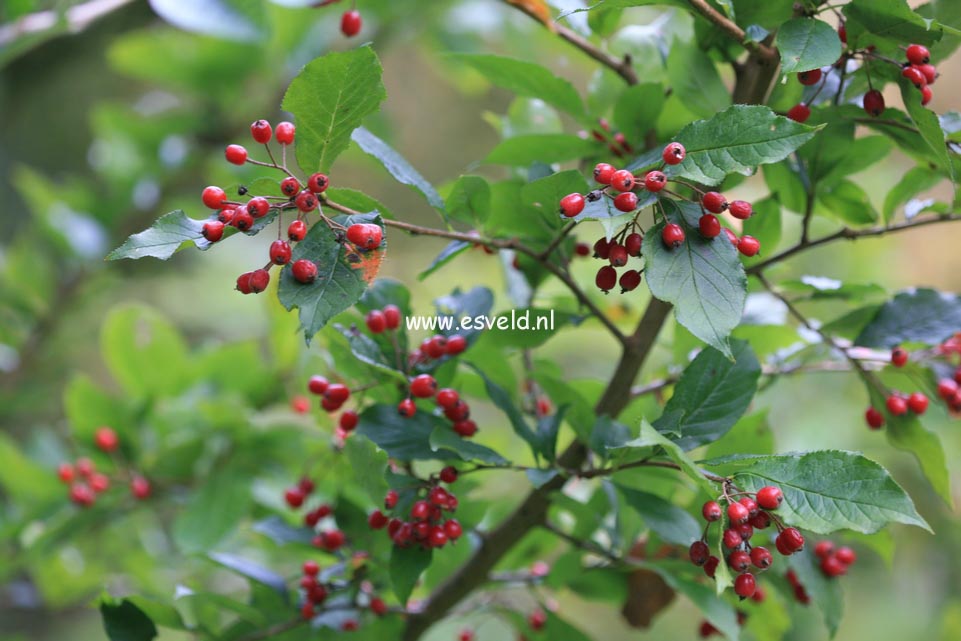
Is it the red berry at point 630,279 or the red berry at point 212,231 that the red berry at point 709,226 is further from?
the red berry at point 212,231

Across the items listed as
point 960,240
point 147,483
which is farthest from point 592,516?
point 960,240

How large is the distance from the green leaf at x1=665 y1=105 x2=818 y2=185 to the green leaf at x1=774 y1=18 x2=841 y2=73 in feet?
0.10

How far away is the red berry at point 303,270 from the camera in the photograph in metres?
0.43

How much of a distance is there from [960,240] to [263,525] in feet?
6.64

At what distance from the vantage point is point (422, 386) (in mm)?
550

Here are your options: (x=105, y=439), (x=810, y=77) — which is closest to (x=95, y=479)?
(x=105, y=439)

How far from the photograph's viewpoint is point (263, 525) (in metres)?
0.68

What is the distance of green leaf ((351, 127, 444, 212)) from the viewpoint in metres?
0.50

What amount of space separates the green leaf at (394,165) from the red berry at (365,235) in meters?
0.07

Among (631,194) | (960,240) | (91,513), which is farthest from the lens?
(960,240)

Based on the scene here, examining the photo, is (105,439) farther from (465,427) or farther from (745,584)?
(745,584)

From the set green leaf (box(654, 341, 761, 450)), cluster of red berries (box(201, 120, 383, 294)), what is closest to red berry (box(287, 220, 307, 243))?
cluster of red berries (box(201, 120, 383, 294))

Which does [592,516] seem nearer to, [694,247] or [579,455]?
[579,455]

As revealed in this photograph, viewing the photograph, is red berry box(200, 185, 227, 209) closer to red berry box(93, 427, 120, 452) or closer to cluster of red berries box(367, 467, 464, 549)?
cluster of red berries box(367, 467, 464, 549)
